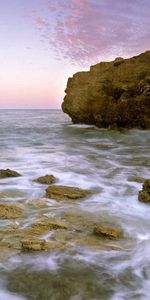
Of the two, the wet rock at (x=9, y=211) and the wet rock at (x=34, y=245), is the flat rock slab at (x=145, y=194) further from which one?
the wet rock at (x=34, y=245)

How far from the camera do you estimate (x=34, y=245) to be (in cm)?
414

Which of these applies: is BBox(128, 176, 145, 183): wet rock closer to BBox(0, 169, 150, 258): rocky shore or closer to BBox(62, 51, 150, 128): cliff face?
BBox(0, 169, 150, 258): rocky shore

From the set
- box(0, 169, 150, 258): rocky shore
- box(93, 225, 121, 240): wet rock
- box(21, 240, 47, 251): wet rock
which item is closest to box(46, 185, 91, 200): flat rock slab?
box(0, 169, 150, 258): rocky shore

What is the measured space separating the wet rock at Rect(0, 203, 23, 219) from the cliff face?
58.9 ft

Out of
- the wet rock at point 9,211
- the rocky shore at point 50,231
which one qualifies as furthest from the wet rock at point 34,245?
the wet rock at point 9,211

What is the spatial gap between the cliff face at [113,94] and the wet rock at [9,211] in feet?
58.9

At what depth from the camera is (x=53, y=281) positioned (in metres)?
3.48

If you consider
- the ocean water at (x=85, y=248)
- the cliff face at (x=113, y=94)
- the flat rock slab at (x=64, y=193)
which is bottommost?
the ocean water at (x=85, y=248)

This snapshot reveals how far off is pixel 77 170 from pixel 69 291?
243 inches

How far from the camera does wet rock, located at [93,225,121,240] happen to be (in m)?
4.53

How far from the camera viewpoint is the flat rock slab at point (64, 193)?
20.5 ft

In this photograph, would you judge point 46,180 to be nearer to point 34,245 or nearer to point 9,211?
point 9,211

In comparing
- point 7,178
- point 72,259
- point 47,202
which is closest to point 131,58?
point 7,178

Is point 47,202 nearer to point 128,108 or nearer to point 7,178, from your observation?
point 7,178
